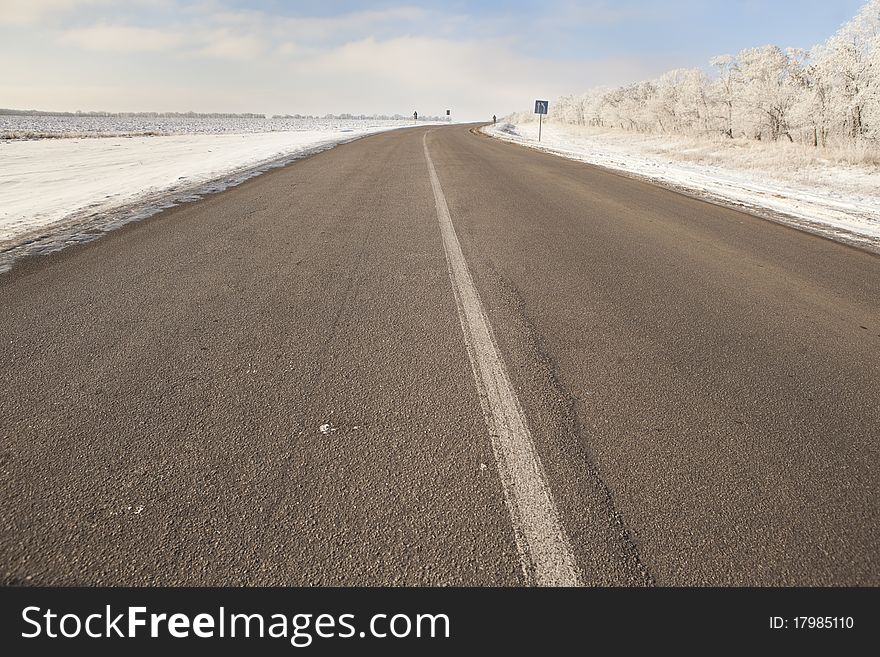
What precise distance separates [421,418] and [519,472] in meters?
0.62

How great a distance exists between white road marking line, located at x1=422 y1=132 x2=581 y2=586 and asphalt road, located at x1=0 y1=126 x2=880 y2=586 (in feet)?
0.09

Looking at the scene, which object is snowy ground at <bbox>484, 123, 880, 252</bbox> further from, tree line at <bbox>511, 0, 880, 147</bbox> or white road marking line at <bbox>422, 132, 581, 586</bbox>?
white road marking line at <bbox>422, 132, 581, 586</bbox>

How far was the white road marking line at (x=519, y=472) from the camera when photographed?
64.2 inches

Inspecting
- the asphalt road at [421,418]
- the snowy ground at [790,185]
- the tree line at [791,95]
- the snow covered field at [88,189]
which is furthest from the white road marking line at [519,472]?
the tree line at [791,95]

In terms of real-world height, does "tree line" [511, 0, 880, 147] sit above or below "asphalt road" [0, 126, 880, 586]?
above

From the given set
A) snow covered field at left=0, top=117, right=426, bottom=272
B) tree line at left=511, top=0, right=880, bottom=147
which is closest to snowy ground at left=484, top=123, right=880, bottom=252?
tree line at left=511, top=0, right=880, bottom=147

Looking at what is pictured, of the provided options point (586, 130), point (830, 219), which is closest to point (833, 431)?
point (830, 219)

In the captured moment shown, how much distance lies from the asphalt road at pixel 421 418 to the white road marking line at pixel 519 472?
0.09 ft

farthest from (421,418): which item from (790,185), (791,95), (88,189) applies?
(791,95)

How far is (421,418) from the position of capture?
2447 millimetres

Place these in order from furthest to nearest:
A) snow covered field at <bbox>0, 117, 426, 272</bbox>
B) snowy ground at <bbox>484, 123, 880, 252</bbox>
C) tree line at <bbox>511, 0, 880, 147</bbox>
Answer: tree line at <bbox>511, 0, 880, 147</bbox> → snowy ground at <bbox>484, 123, 880, 252</bbox> → snow covered field at <bbox>0, 117, 426, 272</bbox>

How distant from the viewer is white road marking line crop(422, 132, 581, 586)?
1631 mm
